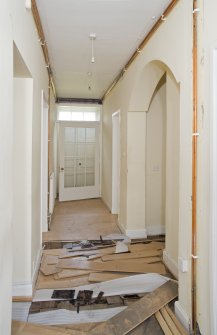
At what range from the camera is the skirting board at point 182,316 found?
196cm

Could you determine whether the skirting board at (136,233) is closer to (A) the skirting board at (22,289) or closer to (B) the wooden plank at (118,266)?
(B) the wooden plank at (118,266)

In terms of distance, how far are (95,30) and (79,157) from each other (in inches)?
170

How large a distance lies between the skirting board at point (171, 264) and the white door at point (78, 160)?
4.03m

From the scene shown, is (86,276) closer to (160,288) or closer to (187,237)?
(160,288)

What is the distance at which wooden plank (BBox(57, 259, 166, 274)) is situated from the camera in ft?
9.62

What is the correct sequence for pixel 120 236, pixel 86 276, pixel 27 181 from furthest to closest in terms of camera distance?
pixel 120 236 → pixel 86 276 → pixel 27 181

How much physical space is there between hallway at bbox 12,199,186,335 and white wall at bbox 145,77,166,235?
0.49 m

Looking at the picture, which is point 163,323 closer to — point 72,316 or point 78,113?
point 72,316

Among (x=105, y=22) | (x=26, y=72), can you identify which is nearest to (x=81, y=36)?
(x=105, y=22)

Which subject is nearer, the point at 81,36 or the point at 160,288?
the point at 160,288

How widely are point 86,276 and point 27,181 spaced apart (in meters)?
1.27

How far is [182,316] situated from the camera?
80.1 inches

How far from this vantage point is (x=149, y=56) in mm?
2922

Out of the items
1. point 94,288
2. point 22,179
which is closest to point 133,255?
point 94,288
